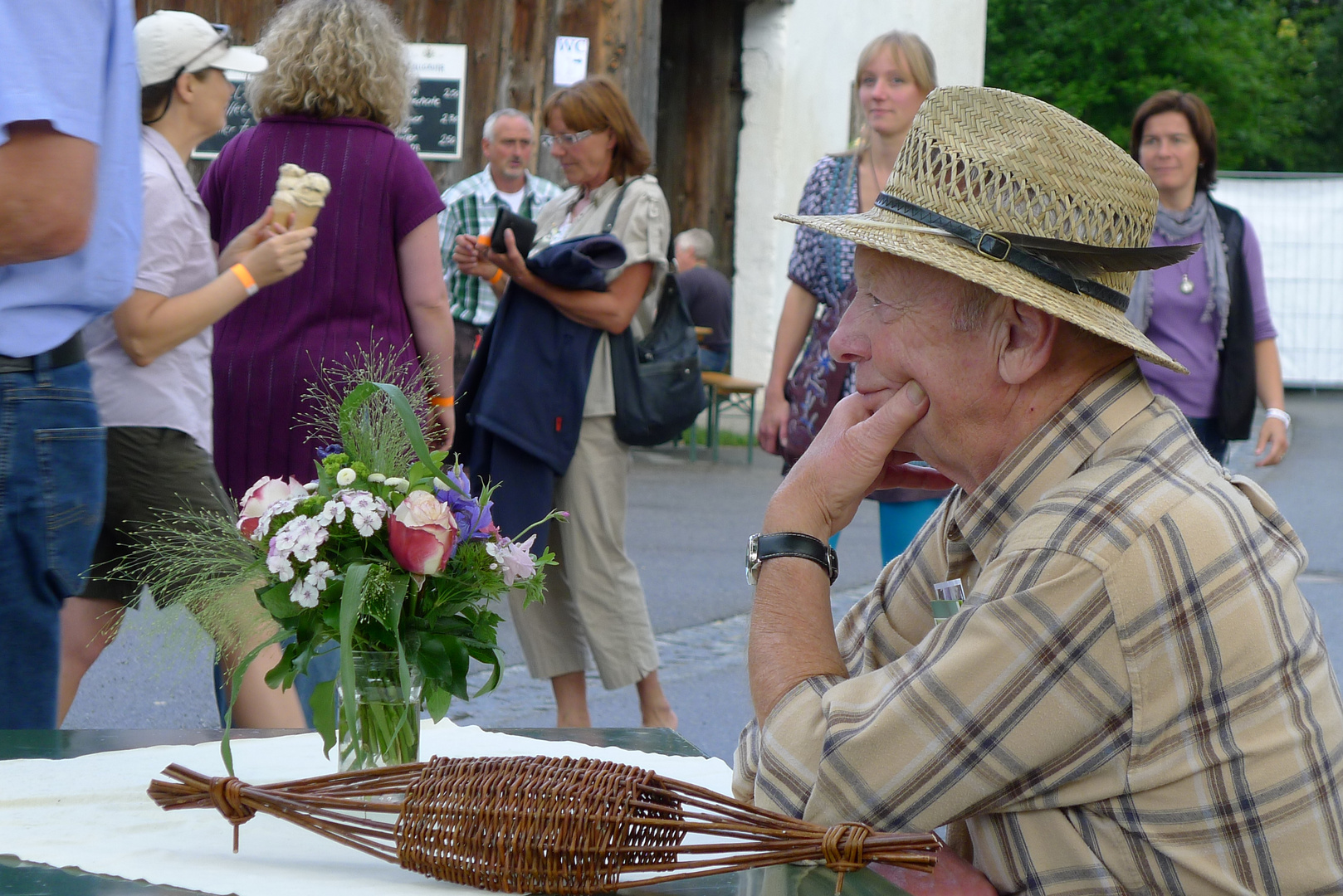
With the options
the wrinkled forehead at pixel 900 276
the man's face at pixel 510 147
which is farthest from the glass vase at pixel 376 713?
the man's face at pixel 510 147

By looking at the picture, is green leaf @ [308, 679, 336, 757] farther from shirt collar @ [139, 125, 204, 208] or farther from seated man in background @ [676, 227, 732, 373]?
seated man in background @ [676, 227, 732, 373]

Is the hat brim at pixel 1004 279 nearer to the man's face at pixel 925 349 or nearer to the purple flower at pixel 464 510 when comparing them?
the man's face at pixel 925 349

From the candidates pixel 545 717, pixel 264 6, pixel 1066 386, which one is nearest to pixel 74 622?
pixel 545 717

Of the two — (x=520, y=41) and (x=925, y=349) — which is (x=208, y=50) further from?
(x=520, y=41)

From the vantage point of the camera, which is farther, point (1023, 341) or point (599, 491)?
point (599, 491)

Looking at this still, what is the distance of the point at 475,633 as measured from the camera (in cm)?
178

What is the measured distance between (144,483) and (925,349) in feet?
6.54

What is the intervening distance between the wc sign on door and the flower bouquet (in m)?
8.68

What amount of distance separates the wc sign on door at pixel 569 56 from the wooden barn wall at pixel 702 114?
12.2ft

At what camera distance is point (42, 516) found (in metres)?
→ 2.35

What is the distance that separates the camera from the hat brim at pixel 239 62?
3.48 metres

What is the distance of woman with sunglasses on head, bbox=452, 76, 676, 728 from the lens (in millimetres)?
4496

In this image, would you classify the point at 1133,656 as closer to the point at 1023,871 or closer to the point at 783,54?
the point at 1023,871

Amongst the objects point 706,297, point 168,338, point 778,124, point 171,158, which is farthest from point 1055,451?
point 778,124
